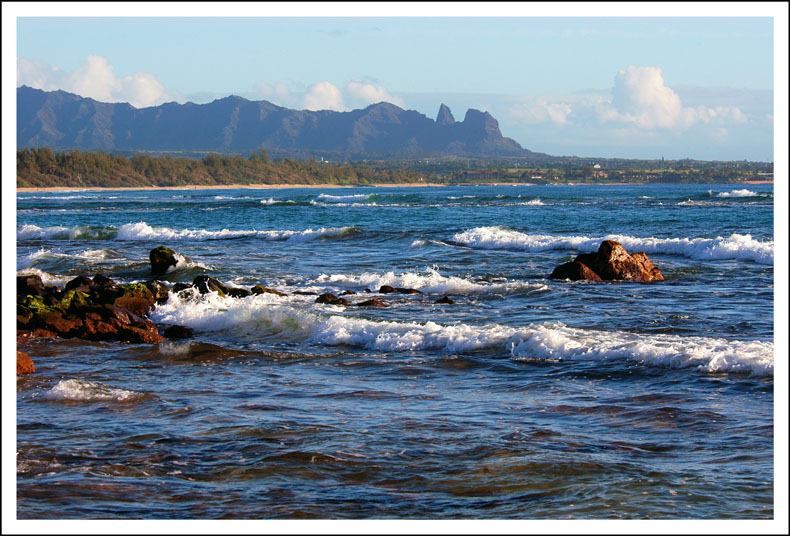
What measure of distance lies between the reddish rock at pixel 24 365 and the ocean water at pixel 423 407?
0.73ft

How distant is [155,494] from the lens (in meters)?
6.71

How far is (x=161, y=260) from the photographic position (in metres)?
23.8

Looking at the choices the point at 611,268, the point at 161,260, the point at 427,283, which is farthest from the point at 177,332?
the point at 611,268

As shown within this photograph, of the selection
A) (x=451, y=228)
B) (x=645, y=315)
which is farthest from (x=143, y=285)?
(x=451, y=228)

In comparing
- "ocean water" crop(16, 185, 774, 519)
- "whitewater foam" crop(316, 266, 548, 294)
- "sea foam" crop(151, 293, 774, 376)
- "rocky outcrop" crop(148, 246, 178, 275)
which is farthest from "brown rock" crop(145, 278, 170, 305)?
"rocky outcrop" crop(148, 246, 178, 275)

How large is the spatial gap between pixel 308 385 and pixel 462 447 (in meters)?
3.17

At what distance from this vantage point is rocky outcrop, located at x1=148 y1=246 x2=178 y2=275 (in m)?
23.6

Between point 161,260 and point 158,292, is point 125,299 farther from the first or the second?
point 161,260

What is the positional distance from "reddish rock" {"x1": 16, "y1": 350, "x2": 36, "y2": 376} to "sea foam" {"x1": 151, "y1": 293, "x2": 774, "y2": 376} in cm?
433

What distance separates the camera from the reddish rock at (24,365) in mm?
10930

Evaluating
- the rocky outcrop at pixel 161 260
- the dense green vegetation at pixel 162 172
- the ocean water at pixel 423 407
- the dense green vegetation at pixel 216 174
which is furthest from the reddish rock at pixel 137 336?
the dense green vegetation at pixel 162 172

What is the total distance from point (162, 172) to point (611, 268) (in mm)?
141673

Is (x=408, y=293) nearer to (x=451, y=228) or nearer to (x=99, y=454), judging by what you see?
(x=99, y=454)

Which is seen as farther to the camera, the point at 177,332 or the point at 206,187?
the point at 206,187
